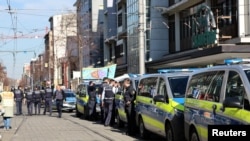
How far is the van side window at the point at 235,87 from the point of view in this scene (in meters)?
8.14

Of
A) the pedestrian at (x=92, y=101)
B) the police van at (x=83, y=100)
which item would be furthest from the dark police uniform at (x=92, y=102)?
the police van at (x=83, y=100)

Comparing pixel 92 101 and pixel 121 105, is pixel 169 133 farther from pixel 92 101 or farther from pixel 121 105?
pixel 92 101

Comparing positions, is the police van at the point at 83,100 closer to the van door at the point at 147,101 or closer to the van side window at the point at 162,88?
the van door at the point at 147,101

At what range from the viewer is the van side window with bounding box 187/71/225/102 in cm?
913

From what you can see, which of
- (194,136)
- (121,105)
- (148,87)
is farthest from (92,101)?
(194,136)

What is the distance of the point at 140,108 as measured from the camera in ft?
50.2

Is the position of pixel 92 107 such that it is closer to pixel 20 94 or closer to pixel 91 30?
pixel 20 94

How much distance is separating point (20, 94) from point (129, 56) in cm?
2925

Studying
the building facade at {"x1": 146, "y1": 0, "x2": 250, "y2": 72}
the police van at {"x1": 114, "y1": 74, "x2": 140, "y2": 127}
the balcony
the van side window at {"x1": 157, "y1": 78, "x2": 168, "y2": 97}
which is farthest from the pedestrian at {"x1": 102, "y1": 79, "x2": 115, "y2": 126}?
the balcony

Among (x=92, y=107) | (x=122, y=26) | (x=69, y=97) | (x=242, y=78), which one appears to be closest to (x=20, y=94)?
(x=69, y=97)

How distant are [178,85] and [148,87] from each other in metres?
1.82

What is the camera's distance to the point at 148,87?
14758 millimetres

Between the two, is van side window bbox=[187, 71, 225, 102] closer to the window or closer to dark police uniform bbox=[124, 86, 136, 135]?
the window

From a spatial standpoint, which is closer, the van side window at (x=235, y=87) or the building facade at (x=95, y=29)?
the van side window at (x=235, y=87)
